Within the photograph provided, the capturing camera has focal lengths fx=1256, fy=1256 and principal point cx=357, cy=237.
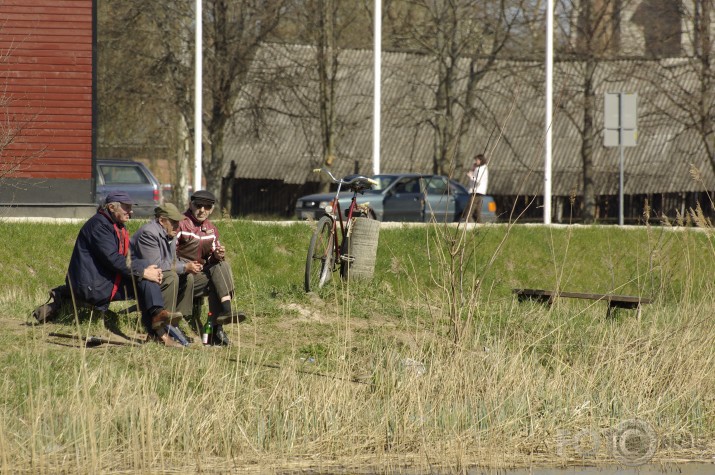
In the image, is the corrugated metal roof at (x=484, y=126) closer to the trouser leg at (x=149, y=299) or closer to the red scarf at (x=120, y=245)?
the red scarf at (x=120, y=245)

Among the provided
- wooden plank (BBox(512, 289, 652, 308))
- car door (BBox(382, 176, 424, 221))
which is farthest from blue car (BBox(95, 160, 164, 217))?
wooden plank (BBox(512, 289, 652, 308))

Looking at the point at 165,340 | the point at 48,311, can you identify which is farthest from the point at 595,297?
the point at 48,311

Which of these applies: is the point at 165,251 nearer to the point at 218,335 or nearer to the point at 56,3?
the point at 218,335

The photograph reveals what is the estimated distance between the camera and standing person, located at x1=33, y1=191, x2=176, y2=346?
923cm

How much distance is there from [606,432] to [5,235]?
8.87 metres

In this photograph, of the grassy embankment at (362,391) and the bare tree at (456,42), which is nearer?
the grassy embankment at (362,391)

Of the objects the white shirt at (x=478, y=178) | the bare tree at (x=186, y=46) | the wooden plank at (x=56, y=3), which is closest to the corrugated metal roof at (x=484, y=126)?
the bare tree at (x=186, y=46)

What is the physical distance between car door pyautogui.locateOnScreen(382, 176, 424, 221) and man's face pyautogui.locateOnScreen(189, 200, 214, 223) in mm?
12981

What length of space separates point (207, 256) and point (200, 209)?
1.23 feet

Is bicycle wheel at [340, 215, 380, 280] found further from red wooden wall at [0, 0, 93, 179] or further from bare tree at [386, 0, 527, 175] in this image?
bare tree at [386, 0, 527, 175]

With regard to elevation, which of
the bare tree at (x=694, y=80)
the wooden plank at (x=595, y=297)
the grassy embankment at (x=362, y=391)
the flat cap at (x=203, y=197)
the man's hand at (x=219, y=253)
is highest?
the bare tree at (x=694, y=80)

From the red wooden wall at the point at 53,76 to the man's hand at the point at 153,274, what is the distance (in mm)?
10352

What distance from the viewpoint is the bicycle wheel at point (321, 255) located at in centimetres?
1145

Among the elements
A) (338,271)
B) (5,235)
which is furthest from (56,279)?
(338,271)
